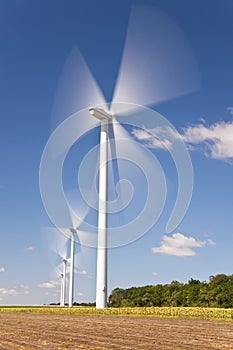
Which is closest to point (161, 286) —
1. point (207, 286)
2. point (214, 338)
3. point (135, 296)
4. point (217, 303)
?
point (135, 296)

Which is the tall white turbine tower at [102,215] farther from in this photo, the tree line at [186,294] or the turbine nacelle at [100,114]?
the tree line at [186,294]

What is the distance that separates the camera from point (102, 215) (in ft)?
139

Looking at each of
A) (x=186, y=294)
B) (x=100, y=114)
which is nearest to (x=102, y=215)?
(x=100, y=114)

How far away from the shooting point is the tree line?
98.8m

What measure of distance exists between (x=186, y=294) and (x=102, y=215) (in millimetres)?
77559

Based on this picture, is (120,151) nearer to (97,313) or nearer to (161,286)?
(97,313)

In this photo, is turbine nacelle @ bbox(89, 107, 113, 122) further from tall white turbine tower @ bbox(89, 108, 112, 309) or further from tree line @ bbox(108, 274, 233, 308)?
tree line @ bbox(108, 274, 233, 308)

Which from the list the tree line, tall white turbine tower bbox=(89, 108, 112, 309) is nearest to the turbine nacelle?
tall white turbine tower bbox=(89, 108, 112, 309)

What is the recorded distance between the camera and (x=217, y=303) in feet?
317

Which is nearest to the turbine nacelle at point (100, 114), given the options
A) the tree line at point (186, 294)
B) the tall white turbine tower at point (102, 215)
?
the tall white turbine tower at point (102, 215)

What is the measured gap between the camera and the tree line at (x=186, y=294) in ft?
324

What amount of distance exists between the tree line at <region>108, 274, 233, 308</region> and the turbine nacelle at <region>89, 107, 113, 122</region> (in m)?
58.7

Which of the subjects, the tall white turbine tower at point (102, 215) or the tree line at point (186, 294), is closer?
the tall white turbine tower at point (102, 215)

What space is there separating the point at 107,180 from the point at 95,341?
30.7m
